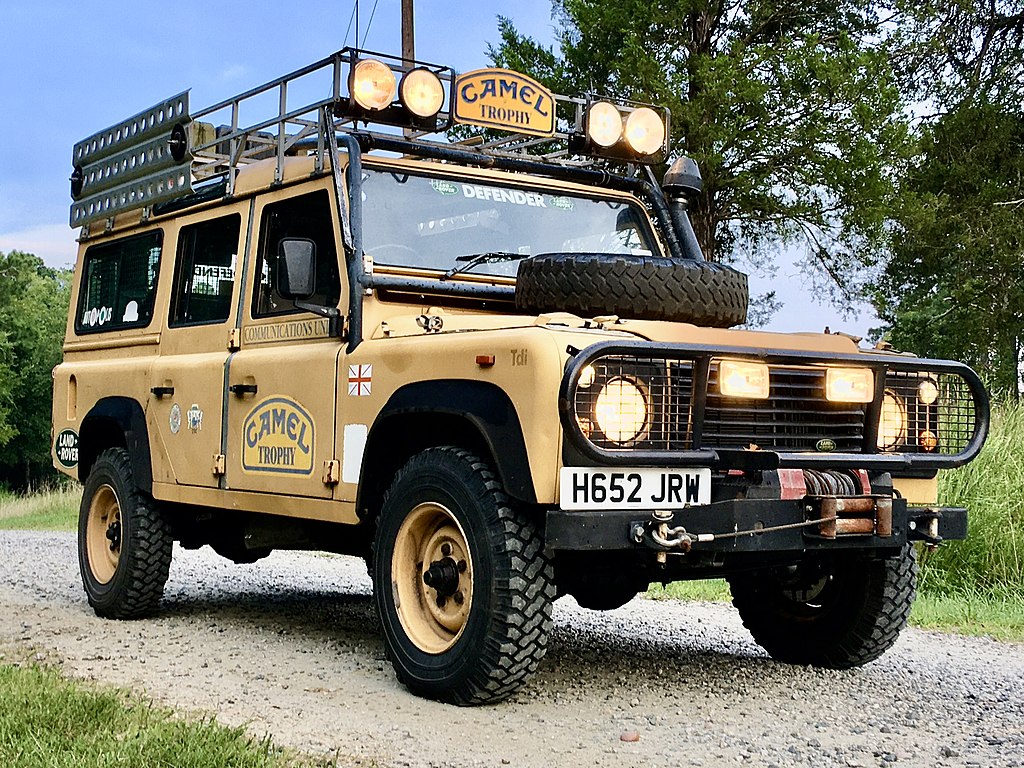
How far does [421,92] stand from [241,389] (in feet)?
5.46

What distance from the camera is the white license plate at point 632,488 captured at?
4660mm

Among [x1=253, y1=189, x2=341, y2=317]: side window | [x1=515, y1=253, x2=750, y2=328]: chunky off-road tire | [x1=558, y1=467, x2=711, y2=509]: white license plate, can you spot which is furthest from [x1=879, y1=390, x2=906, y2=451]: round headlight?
[x1=253, y1=189, x2=341, y2=317]: side window

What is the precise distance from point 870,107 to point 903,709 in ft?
60.3

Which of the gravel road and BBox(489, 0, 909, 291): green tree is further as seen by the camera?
BBox(489, 0, 909, 291): green tree

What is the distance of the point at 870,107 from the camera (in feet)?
73.1

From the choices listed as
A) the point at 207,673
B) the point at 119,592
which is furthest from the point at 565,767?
the point at 119,592

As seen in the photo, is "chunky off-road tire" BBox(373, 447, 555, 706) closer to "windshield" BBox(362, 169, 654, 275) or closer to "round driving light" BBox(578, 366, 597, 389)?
"round driving light" BBox(578, 366, 597, 389)

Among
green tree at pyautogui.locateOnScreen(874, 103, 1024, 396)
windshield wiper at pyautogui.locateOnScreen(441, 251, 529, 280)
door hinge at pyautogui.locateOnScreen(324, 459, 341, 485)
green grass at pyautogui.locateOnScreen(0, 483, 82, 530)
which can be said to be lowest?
green grass at pyautogui.locateOnScreen(0, 483, 82, 530)

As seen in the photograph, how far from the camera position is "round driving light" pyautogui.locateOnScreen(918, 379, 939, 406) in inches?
218

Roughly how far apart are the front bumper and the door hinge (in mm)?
1431

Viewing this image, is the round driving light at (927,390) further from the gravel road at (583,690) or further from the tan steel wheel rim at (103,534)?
the tan steel wheel rim at (103,534)

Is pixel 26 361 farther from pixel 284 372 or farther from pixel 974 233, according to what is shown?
pixel 284 372

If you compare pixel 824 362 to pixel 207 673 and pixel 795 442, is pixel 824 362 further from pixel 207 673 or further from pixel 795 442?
pixel 207 673

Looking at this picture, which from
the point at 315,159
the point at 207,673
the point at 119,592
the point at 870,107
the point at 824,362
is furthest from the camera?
the point at 870,107
